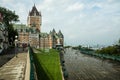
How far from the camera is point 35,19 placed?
174875mm

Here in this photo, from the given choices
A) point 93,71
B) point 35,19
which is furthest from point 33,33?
point 93,71

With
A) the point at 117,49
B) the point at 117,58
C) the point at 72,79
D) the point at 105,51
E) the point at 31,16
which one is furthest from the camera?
the point at 31,16

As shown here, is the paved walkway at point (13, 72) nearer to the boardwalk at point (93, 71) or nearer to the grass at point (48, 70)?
the grass at point (48, 70)

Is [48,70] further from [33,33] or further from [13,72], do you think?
[33,33]

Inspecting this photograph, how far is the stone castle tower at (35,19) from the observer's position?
6781 inches

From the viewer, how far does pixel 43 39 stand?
177000 mm

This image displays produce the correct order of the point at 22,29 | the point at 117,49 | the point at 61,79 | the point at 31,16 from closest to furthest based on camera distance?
1. the point at 61,79
2. the point at 117,49
3. the point at 22,29
4. the point at 31,16

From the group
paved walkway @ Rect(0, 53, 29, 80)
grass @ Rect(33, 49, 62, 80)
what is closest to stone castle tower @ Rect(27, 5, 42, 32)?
grass @ Rect(33, 49, 62, 80)

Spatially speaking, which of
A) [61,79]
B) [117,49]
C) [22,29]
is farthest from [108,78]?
[22,29]

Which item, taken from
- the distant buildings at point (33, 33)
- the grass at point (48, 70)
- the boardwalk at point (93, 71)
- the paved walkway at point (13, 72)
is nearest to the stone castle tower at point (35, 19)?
the distant buildings at point (33, 33)

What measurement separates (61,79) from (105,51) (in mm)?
71149

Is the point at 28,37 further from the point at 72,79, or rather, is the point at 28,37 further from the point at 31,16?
the point at 72,79

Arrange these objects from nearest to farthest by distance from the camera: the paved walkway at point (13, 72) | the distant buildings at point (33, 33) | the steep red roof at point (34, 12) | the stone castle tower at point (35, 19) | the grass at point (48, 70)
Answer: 1. the paved walkway at point (13, 72)
2. the grass at point (48, 70)
3. the distant buildings at point (33, 33)
4. the stone castle tower at point (35, 19)
5. the steep red roof at point (34, 12)

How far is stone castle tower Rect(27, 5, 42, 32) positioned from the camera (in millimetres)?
172250
